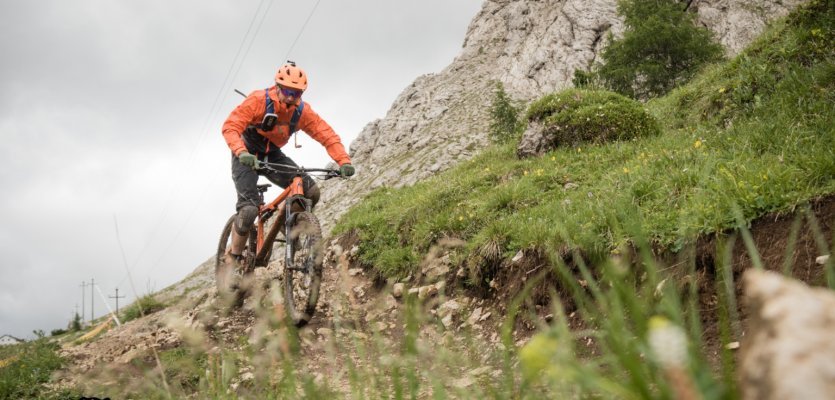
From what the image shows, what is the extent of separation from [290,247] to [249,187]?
150 centimetres

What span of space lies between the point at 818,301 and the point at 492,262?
5.83 m

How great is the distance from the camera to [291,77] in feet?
24.7

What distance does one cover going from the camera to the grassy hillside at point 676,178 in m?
4.35

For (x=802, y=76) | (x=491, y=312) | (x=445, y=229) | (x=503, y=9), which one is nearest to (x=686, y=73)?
(x=802, y=76)

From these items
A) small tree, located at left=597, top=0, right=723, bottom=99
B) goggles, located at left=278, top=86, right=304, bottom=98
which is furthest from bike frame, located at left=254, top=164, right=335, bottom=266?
small tree, located at left=597, top=0, right=723, bottom=99

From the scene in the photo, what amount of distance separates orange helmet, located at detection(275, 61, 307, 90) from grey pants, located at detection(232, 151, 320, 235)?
1264mm

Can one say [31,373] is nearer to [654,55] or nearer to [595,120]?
[595,120]

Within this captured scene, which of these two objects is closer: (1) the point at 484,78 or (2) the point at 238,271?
(2) the point at 238,271

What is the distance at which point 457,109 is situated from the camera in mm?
67438

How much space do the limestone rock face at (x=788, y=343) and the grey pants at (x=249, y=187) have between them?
23.8 ft

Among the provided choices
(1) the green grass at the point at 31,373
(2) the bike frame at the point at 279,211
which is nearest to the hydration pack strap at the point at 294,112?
(2) the bike frame at the point at 279,211

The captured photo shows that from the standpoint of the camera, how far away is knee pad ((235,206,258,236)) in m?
7.76

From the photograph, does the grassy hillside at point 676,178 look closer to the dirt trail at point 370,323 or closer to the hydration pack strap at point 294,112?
the dirt trail at point 370,323

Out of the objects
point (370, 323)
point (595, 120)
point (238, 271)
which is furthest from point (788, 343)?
point (595, 120)
